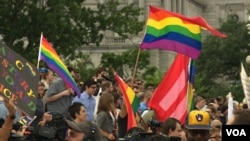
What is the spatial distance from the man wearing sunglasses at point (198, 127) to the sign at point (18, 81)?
5.71 ft

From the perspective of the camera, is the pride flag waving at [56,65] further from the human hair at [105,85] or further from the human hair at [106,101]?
the human hair at [105,85]

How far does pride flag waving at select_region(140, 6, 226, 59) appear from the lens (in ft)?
59.8

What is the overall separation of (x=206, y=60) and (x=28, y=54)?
140 ft

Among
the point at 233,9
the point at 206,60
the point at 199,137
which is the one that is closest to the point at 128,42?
the point at 206,60

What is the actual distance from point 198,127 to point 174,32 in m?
7.63

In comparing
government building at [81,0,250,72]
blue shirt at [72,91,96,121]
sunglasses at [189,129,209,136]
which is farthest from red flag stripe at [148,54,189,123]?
government building at [81,0,250,72]

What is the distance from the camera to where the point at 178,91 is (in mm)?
16891

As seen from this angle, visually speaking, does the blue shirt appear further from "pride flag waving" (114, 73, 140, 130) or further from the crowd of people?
"pride flag waving" (114, 73, 140, 130)

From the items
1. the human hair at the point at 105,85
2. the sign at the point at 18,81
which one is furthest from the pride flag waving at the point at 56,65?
the sign at the point at 18,81

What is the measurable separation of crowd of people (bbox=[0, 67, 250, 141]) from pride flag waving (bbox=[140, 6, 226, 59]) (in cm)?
115

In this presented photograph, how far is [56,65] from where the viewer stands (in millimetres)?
16828

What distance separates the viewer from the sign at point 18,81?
10656 millimetres

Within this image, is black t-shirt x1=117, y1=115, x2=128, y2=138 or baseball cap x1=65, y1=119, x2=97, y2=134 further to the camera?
black t-shirt x1=117, y1=115, x2=128, y2=138

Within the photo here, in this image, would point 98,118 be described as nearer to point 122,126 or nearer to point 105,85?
point 122,126
